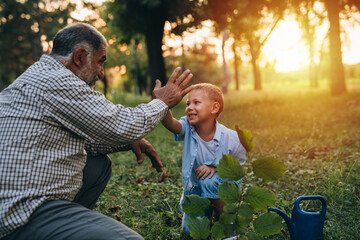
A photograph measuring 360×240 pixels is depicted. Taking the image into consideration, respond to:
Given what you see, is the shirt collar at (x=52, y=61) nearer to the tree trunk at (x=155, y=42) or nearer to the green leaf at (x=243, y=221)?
the green leaf at (x=243, y=221)

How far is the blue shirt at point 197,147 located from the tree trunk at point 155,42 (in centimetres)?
980

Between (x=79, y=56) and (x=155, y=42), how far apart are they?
11292 millimetres

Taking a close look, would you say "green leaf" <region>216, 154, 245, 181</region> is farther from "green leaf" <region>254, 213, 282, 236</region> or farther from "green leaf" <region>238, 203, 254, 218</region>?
"green leaf" <region>254, 213, 282, 236</region>

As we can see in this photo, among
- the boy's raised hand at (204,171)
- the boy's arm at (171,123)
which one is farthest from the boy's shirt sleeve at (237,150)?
the boy's arm at (171,123)

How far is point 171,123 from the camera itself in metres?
2.55

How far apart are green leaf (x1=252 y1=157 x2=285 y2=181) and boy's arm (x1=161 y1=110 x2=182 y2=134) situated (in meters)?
0.93

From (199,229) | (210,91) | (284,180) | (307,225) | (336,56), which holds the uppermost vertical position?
(336,56)

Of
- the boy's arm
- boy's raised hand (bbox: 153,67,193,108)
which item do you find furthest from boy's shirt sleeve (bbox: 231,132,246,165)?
boy's raised hand (bbox: 153,67,193,108)

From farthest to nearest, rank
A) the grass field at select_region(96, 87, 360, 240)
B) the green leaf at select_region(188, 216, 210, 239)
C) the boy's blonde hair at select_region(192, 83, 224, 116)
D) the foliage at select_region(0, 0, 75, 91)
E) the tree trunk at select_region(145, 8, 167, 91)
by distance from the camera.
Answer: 1. the foliage at select_region(0, 0, 75, 91)
2. the tree trunk at select_region(145, 8, 167, 91)
3. the grass field at select_region(96, 87, 360, 240)
4. the boy's blonde hair at select_region(192, 83, 224, 116)
5. the green leaf at select_region(188, 216, 210, 239)

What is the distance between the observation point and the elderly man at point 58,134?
1691 mm

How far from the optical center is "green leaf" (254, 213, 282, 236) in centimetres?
181

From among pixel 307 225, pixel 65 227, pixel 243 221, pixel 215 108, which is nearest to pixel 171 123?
pixel 215 108

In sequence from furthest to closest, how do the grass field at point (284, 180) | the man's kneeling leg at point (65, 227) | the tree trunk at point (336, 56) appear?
the tree trunk at point (336, 56) < the grass field at point (284, 180) < the man's kneeling leg at point (65, 227)

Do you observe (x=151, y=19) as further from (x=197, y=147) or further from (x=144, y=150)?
(x=197, y=147)
